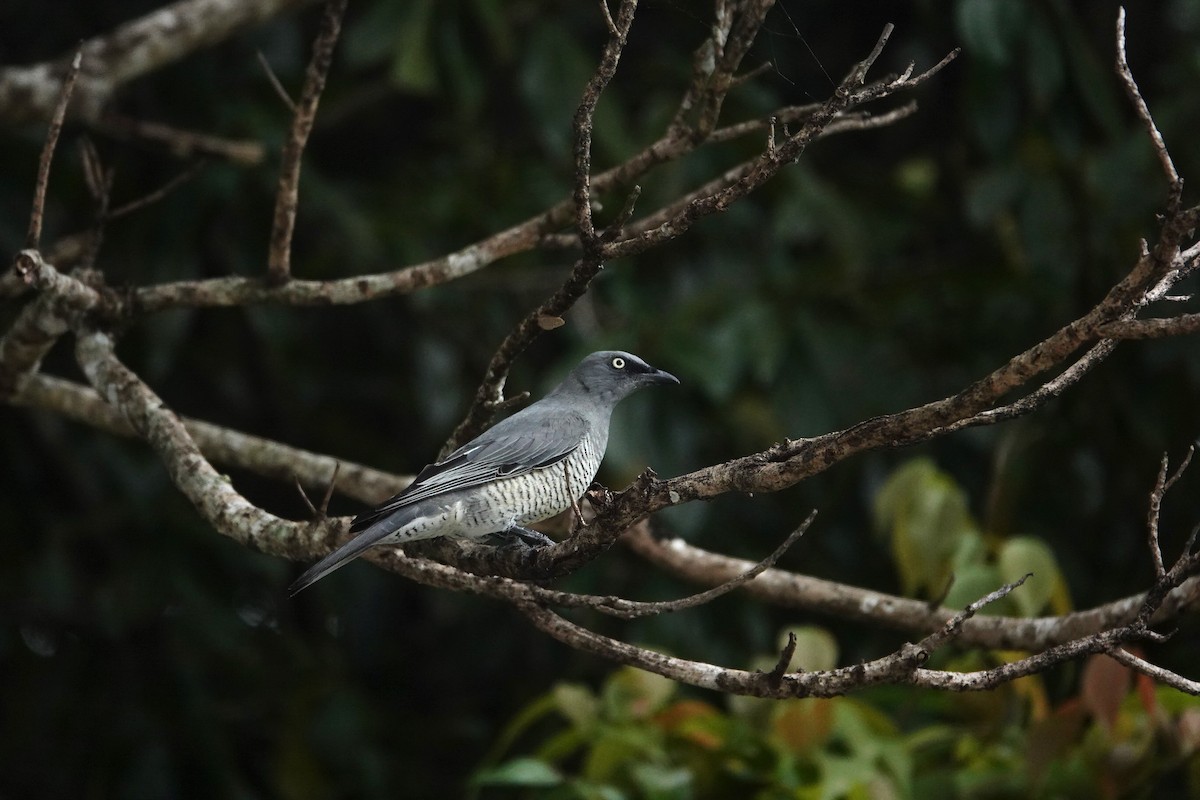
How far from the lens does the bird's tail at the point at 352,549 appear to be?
3.00 meters

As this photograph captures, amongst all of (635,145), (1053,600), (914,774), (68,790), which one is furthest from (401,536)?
(68,790)

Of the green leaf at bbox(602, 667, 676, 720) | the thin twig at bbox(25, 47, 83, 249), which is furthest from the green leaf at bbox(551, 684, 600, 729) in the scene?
the thin twig at bbox(25, 47, 83, 249)

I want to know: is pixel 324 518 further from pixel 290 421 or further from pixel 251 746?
pixel 251 746

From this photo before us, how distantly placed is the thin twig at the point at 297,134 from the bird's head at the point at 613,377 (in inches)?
42.4

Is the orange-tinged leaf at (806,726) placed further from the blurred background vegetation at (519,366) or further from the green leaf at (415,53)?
the green leaf at (415,53)

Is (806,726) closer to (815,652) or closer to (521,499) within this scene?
(815,652)

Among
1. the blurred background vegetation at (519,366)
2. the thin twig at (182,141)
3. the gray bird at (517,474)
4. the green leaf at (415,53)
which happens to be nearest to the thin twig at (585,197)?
the gray bird at (517,474)

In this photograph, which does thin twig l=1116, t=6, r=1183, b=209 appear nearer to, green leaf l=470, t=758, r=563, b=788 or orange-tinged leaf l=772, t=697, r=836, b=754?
orange-tinged leaf l=772, t=697, r=836, b=754

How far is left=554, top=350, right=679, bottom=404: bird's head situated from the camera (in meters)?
4.59

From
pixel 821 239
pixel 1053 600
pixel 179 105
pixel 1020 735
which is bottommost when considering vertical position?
pixel 1020 735

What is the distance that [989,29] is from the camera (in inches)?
209

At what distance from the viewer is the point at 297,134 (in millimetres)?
4027

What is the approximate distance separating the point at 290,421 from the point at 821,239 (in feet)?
9.20

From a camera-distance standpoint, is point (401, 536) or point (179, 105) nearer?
point (401, 536)
